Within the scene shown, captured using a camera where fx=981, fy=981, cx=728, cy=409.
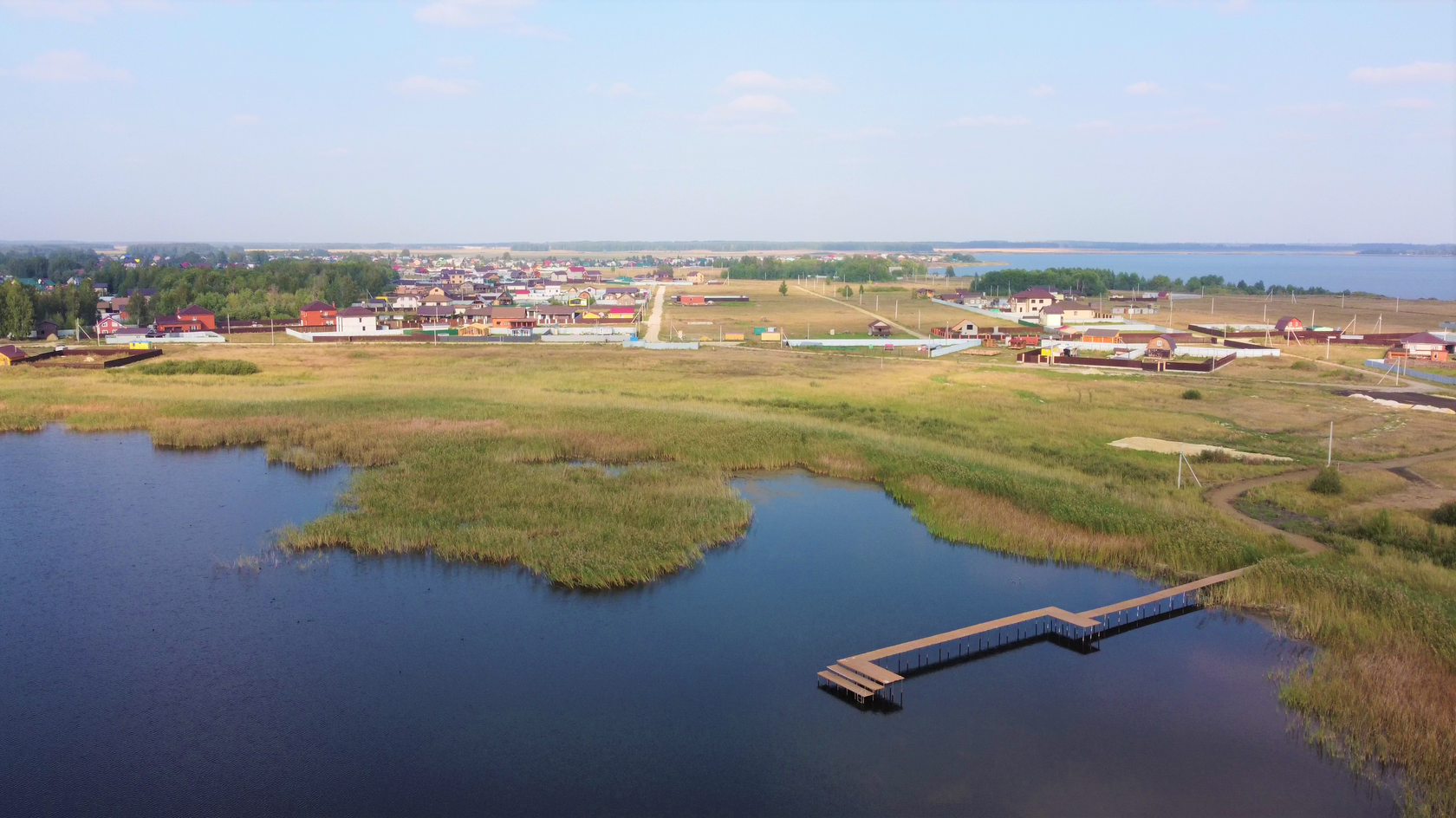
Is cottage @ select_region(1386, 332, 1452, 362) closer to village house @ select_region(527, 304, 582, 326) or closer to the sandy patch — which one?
the sandy patch

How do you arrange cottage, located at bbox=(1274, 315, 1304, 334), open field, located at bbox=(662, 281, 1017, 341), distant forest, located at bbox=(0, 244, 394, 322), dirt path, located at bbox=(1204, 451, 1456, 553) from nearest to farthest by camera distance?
dirt path, located at bbox=(1204, 451, 1456, 553), cottage, located at bbox=(1274, 315, 1304, 334), distant forest, located at bbox=(0, 244, 394, 322), open field, located at bbox=(662, 281, 1017, 341)

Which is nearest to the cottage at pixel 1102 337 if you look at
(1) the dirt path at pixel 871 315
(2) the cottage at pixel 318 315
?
(1) the dirt path at pixel 871 315

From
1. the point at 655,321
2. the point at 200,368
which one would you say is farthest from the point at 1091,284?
the point at 200,368

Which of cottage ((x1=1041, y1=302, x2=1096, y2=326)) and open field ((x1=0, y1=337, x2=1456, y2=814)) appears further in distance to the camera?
cottage ((x1=1041, y1=302, x2=1096, y2=326))

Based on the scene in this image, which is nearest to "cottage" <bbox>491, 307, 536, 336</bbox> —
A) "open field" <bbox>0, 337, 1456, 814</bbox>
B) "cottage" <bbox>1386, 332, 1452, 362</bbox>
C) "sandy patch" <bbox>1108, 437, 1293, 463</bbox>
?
"open field" <bbox>0, 337, 1456, 814</bbox>

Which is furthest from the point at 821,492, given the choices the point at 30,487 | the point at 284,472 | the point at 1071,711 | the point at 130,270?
the point at 130,270
